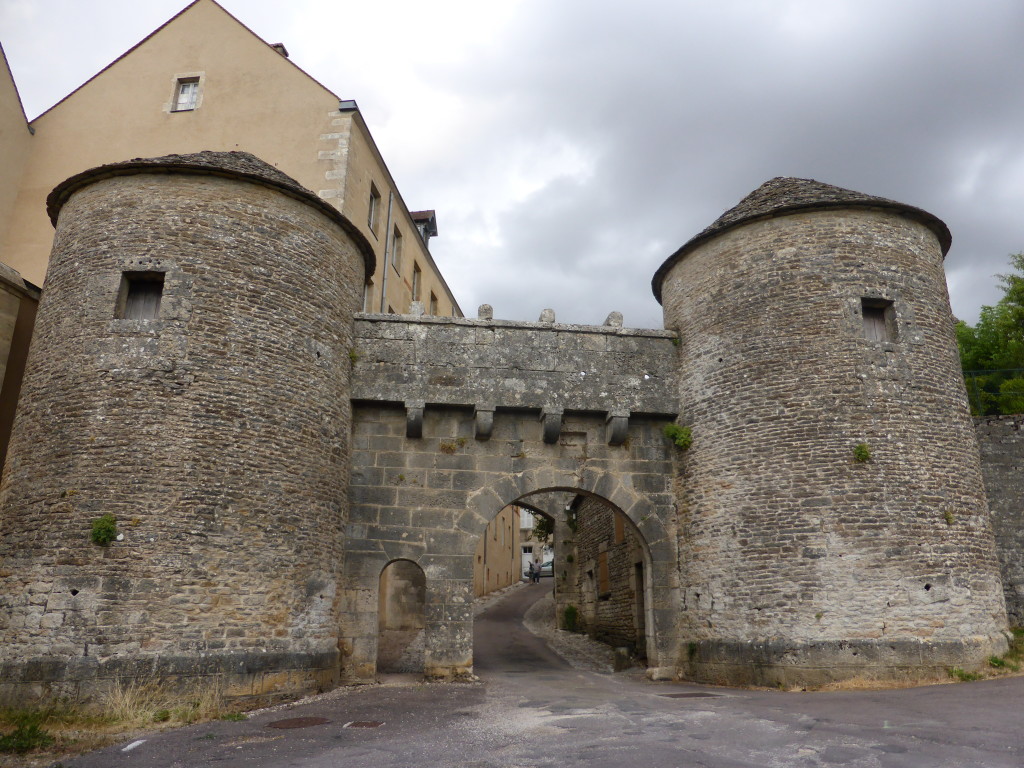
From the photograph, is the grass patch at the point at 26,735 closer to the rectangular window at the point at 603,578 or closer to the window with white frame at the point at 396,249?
the rectangular window at the point at 603,578

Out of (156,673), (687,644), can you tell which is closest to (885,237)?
(687,644)

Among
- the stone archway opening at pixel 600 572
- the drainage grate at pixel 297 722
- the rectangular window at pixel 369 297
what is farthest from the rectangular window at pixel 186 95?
the drainage grate at pixel 297 722

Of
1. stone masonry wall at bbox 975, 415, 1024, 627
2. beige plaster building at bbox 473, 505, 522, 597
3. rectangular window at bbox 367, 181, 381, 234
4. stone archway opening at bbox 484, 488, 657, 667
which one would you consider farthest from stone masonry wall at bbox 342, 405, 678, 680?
beige plaster building at bbox 473, 505, 522, 597

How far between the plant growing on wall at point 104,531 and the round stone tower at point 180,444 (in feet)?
0.28

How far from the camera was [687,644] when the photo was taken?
468 inches

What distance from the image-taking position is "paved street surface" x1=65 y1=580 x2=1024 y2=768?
6.09m

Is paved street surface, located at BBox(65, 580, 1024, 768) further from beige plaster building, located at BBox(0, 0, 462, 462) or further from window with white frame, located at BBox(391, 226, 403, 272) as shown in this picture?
window with white frame, located at BBox(391, 226, 403, 272)

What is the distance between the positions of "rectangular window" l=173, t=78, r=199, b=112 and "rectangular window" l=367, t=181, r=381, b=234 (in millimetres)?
4158

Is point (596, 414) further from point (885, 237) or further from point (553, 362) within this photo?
point (885, 237)

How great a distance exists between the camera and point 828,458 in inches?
426

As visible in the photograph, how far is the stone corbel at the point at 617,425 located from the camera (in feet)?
41.3

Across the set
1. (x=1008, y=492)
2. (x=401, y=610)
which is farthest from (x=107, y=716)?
(x=1008, y=492)

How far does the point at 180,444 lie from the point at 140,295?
7.65ft

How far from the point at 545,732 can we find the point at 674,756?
157 cm
